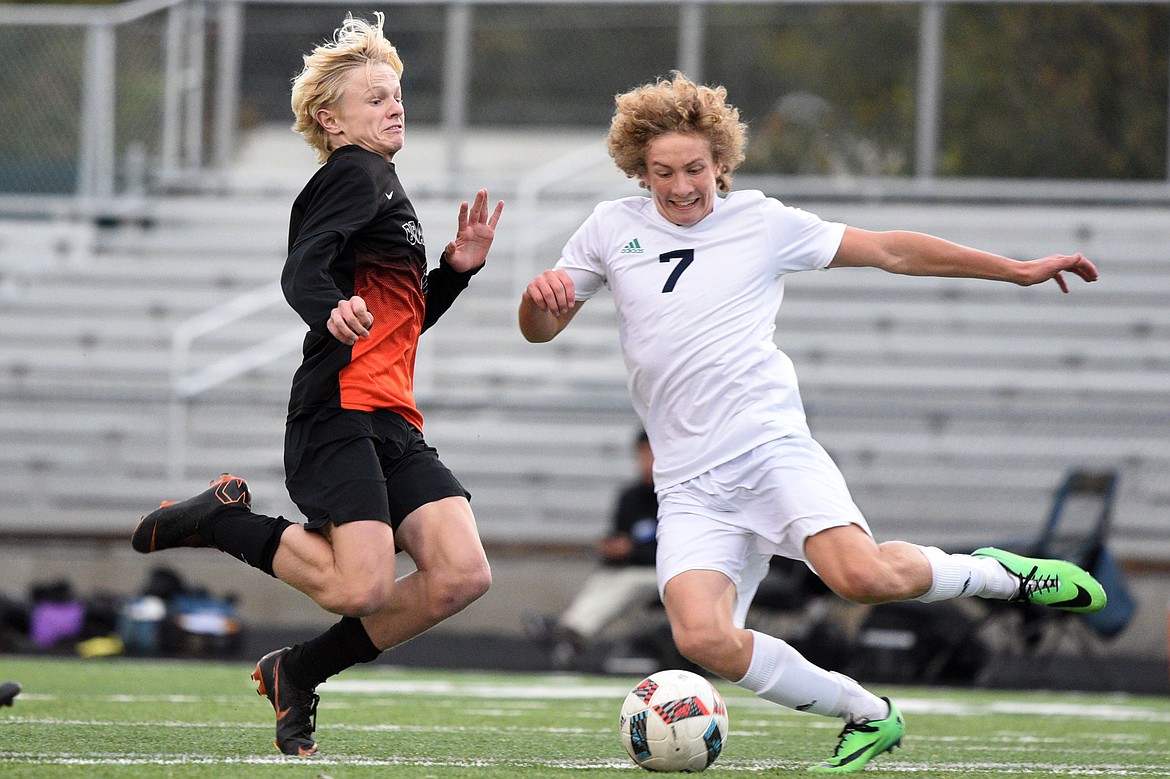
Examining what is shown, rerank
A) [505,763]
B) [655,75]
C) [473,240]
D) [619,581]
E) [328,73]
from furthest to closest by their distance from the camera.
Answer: [655,75], [619,581], [473,240], [328,73], [505,763]

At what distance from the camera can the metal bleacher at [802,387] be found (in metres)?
12.1

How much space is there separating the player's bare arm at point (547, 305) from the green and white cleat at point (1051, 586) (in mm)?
1477

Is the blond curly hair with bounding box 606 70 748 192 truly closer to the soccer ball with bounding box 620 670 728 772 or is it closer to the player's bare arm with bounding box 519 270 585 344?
the player's bare arm with bounding box 519 270 585 344

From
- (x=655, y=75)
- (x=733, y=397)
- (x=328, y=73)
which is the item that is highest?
(x=655, y=75)

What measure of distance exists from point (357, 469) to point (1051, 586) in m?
2.08

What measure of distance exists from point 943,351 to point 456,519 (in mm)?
9006

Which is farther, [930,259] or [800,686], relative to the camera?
[930,259]

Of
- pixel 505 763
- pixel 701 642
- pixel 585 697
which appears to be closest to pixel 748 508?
pixel 701 642

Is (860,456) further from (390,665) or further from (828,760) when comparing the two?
(828,760)

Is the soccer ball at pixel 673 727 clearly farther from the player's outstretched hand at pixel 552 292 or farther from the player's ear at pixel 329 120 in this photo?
the player's ear at pixel 329 120

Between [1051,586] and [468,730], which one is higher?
[1051,586]

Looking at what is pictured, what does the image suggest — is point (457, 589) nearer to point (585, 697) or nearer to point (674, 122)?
point (674, 122)

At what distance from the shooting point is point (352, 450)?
4.51 m

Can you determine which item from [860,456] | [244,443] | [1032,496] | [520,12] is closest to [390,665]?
[244,443]
